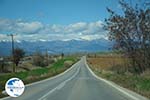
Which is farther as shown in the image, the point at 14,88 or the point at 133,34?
the point at 133,34

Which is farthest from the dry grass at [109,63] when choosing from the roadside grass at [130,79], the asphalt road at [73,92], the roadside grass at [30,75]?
the asphalt road at [73,92]

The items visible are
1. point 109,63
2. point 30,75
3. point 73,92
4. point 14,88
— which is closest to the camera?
point 14,88

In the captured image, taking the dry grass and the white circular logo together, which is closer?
the white circular logo

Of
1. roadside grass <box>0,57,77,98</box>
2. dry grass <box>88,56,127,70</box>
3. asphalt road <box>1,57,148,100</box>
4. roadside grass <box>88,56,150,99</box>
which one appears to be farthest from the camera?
dry grass <box>88,56,127,70</box>

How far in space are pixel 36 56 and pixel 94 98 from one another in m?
110

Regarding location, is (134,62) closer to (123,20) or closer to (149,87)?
(123,20)

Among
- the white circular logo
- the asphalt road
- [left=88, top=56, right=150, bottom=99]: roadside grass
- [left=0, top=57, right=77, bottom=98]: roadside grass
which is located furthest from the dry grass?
the white circular logo

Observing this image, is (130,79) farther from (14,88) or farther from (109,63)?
(109,63)

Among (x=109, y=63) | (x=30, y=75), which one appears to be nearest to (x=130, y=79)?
(x=30, y=75)

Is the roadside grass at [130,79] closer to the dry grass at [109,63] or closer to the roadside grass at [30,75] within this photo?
the dry grass at [109,63]

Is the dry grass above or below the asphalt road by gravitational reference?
above

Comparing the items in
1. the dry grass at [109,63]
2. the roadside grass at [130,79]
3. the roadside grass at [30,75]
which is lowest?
the roadside grass at [30,75]

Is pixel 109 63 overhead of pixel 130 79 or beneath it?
overhead

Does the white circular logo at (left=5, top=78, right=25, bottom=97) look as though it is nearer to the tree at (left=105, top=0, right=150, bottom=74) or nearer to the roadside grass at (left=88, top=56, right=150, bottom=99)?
the roadside grass at (left=88, top=56, right=150, bottom=99)
